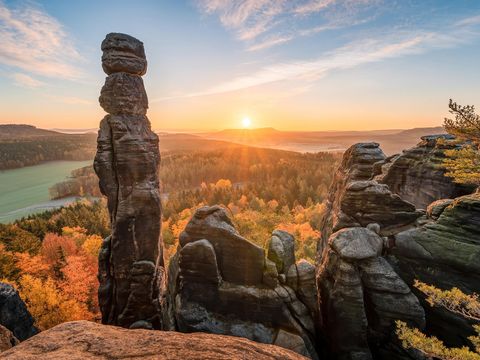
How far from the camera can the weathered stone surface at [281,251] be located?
699 inches

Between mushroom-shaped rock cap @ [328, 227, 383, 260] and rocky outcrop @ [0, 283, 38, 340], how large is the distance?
22795 millimetres

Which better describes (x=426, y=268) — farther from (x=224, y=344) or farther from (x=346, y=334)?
(x=224, y=344)

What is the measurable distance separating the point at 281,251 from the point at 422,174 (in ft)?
51.4

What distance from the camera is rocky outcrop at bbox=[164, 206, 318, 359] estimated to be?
1614 cm

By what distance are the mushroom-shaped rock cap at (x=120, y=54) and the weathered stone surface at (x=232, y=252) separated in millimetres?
14037

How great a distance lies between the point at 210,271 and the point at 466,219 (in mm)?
14799

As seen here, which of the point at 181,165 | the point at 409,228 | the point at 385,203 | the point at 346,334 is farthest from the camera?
the point at 181,165

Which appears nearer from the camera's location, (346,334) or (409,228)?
(346,334)

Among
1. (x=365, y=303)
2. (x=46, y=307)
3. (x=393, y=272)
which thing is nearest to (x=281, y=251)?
(x=365, y=303)

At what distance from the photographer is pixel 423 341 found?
10.4 meters

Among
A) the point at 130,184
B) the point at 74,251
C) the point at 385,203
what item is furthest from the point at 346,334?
the point at 74,251

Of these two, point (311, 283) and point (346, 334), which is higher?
point (311, 283)

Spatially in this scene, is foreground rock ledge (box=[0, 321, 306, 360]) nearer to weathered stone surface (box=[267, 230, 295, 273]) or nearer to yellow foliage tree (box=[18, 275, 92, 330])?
weathered stone surface (box=[267, 230, 295, 273])

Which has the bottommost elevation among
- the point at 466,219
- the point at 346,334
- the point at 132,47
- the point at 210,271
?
the point at 346,334
